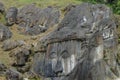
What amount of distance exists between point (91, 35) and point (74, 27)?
1.78m

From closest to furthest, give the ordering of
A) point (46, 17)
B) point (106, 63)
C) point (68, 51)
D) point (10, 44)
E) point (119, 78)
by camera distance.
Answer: point (119, 78) → point (106, 63) → point (68, 51) → point (10, 44) → point (46, 17)

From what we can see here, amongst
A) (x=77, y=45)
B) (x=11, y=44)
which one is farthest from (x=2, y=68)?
(x=77, y=45)

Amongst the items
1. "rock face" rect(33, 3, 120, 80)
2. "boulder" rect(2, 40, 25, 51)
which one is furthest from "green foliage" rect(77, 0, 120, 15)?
"boulder" rect(2, 40, 25, 51)

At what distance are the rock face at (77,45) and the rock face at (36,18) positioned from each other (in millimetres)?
3205

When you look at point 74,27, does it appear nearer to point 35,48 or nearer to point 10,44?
point 35,48

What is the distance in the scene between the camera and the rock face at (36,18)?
30.5m

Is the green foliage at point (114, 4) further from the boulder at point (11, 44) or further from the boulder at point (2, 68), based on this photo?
the boulder at point (2, 68)

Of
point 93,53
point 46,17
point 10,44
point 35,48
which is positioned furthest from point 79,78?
point 46,17

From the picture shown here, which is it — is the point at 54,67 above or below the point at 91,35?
below

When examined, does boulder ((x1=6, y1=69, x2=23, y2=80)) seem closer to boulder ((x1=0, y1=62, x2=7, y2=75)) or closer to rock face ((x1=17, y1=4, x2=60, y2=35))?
boulder ((x1=0, y1=62, x2=7, y2=75))

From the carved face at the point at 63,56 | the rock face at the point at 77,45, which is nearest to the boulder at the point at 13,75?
the rock face at the point at 77,45

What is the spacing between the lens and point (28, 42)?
28.3 m

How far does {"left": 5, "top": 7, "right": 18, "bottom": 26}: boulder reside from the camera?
32112mm

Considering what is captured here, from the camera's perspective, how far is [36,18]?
1244 inches
